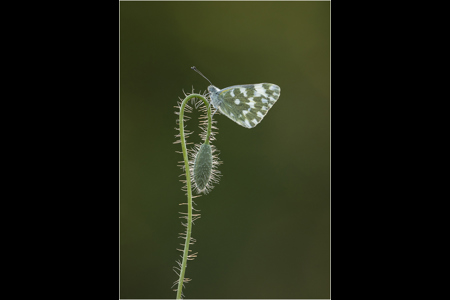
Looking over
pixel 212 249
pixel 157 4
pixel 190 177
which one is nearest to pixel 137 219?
pixel 212 249

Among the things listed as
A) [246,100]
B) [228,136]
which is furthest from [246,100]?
[228,136]

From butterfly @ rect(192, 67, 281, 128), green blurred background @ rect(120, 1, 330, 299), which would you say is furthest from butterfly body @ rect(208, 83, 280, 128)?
green blurred background @ rect(120, 1, 330, 299)

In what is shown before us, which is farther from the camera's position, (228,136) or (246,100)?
(228,136)

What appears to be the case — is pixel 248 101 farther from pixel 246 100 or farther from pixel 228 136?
pixel 228 136

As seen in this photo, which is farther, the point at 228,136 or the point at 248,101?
the point at 228,136

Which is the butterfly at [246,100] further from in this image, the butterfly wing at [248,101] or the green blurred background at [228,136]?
the green blurred background at [228,136]

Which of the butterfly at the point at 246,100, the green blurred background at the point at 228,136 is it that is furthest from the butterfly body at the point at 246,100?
the green blurred background at the point at 228,136

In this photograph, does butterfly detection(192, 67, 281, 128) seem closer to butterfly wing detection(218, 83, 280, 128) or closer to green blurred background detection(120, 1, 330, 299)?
butterfly wing detection(218, 83, 280, 128)

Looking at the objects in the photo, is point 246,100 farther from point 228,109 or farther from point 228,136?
point 228,136
